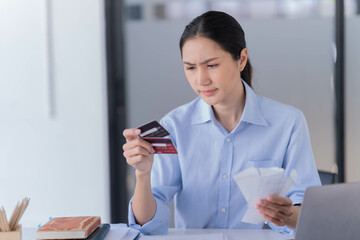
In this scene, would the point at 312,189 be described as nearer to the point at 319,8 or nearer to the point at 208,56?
the point at 208,56

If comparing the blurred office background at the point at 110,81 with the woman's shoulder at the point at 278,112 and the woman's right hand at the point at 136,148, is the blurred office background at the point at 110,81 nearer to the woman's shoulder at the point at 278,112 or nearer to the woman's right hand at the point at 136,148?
the woman's shoulder at the point at 278,112

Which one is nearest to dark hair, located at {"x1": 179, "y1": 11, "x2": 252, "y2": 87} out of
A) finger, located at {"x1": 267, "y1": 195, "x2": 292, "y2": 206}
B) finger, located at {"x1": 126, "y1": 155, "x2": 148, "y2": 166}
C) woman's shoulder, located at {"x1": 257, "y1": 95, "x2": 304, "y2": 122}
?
woman's shoulder, located at {"x1": 257, "y1": 95, "x2": 304, "y2": 122}

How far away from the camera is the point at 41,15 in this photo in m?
3.42

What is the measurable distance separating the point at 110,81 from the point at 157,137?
200 cm

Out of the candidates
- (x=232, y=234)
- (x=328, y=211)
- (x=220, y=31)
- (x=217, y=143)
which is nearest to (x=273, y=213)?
(x=232, y=234)

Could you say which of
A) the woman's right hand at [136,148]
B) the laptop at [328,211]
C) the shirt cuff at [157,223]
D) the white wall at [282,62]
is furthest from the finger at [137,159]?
the white wall at [282,62]

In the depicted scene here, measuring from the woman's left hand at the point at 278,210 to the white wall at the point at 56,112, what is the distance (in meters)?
2.13

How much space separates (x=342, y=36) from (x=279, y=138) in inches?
68.4

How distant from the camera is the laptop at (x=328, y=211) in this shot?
1.11 m

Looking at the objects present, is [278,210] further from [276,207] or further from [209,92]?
[209,92]

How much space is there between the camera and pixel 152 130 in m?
1.51

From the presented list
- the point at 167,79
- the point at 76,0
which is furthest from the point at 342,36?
the point at 76,0

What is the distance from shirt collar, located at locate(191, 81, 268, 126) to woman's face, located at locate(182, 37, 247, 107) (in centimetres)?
10

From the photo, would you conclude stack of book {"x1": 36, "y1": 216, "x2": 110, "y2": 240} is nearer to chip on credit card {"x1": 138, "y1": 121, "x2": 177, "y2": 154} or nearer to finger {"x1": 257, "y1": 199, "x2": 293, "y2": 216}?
chip on credit card {"x1": 138, "y1": 121, "x2": 177, "y2": 154}
